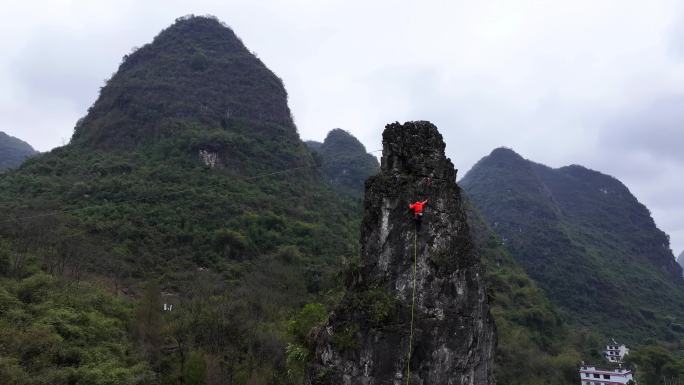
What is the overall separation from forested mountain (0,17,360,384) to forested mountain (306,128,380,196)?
16.1m

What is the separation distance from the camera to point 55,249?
2242 centimetres

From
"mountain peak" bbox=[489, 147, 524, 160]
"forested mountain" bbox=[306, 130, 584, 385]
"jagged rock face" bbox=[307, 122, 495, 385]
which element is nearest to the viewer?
"jagged rock face" bbox=[307, 122, 495, 385]

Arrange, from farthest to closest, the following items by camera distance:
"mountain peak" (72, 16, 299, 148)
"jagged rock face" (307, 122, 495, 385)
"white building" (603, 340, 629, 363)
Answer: "mountain peak" (72, 16, 299, 148)
"white building" (603, 340, 629, 363)
"jagged rock face" (307, 122, 495, 385)

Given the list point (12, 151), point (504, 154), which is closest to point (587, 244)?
point (504, 154)

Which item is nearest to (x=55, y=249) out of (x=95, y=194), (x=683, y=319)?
(x=95, y=194)

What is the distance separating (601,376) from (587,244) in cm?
4251

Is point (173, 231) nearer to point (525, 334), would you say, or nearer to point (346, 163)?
point (525, 334)

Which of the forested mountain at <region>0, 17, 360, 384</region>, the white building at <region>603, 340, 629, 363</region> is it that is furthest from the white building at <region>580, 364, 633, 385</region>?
the forested mountain at <region>0, 17, 360, 384</region>

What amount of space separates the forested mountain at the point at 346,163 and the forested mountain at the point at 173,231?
16117mm

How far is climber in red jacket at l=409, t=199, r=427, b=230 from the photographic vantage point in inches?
477

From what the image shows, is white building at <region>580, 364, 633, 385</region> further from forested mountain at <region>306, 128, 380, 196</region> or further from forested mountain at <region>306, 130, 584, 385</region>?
forested mountain at <region>306, 128, 380, 196</region>

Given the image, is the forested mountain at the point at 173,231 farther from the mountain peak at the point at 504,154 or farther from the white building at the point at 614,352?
the mountain peak at the point at 504,154

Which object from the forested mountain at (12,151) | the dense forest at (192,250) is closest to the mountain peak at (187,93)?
the dense forest at (192,250)

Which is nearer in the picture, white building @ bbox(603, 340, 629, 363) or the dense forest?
the dense forest
